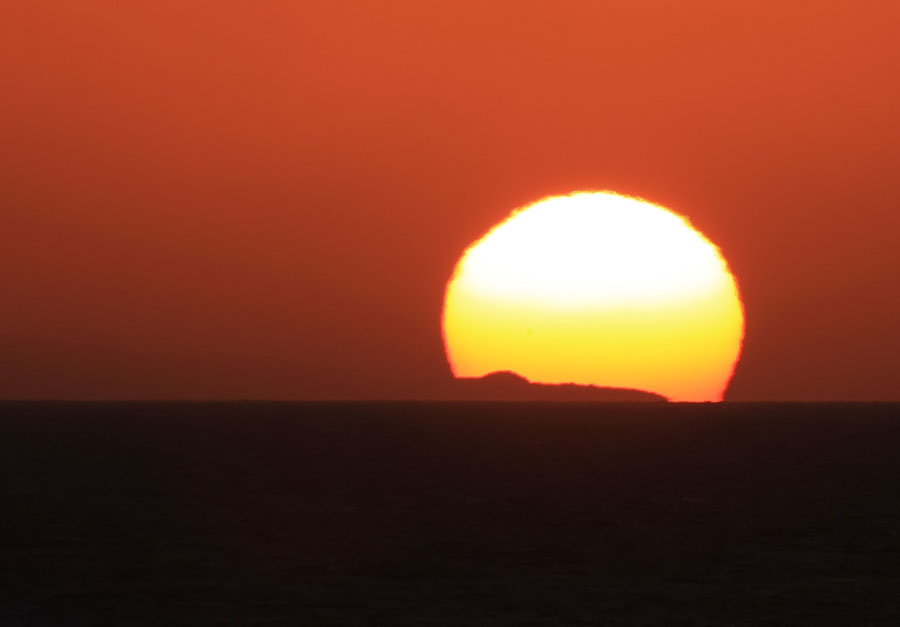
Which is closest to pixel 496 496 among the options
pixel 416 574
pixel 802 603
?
pixel 416 574

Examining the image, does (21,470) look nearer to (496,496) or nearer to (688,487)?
(496,496)

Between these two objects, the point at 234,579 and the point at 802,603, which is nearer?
the point at 802,603

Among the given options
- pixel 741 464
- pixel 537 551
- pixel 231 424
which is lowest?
pixel 537 551

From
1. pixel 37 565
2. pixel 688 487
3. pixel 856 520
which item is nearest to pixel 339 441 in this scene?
pixel 688 487

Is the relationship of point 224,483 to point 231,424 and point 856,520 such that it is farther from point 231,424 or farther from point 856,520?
point 231,424

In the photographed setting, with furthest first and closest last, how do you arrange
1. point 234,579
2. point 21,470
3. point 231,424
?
point 231,424 < point 21,470 < point 234,579

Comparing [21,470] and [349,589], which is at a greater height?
[21,470]

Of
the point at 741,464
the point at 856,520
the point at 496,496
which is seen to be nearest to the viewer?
the point at 856,520
